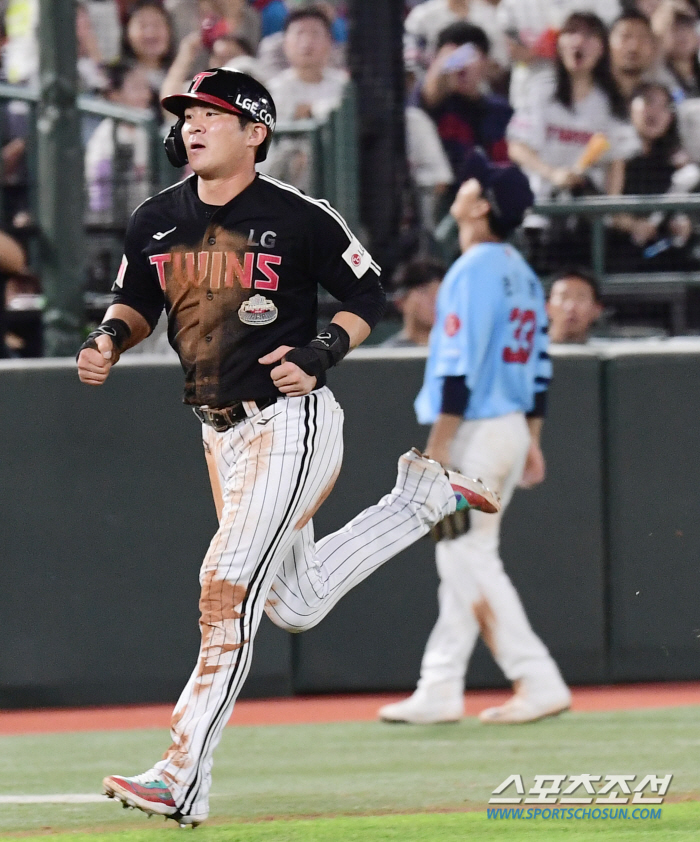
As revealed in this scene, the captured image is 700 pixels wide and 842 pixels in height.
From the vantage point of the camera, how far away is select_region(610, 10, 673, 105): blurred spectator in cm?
984

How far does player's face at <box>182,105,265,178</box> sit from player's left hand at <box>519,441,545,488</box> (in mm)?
2494

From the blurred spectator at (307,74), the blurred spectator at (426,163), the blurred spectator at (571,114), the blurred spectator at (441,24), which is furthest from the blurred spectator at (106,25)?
the blurred spectator at (571,114)

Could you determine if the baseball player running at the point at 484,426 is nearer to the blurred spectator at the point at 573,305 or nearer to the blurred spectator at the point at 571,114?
the blurred spectator at the point at 573,305

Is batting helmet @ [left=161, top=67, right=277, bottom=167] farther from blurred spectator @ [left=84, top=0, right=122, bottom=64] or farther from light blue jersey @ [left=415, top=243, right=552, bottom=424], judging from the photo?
blurred spectator @ [left=84, top=0, right=122, bottom=64]

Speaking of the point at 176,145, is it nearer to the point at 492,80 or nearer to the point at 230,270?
the point at 230,270

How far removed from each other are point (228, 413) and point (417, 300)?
3.87 m

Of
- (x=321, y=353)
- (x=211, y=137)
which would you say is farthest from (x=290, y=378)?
(x=211, y=137)

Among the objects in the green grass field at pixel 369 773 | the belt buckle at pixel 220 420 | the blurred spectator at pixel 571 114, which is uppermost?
the blurred spectator at pixel 571 114

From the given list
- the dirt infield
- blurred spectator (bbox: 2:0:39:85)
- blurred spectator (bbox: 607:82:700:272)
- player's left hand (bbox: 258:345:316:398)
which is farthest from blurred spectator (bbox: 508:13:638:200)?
player's left hand (bbox: 258:345:316:398)

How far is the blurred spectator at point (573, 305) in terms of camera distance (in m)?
7.93

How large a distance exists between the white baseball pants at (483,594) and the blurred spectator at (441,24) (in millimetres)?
4657

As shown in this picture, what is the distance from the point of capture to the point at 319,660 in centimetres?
698

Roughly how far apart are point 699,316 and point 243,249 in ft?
16.5

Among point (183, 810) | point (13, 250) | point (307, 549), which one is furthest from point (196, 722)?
point (13, 250)
